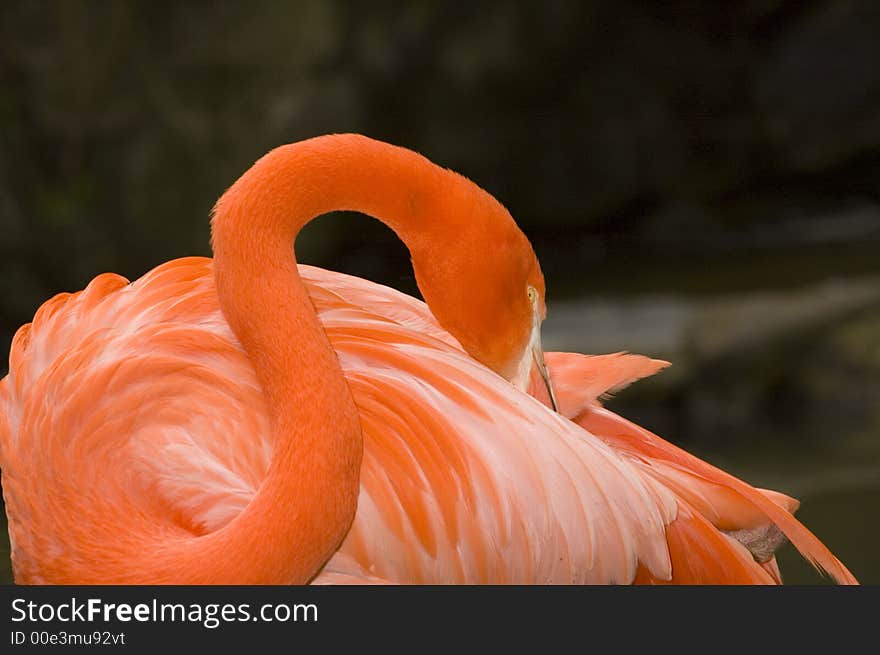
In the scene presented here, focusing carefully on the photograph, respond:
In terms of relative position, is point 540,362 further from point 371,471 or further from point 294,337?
point 294,337

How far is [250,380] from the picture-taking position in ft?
6.42

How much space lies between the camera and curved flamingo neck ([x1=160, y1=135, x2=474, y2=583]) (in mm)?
1670

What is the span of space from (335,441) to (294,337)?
7.1 inches

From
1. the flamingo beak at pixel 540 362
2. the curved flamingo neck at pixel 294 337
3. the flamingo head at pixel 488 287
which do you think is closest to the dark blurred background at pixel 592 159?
the flamingo beak at pixel 540 362

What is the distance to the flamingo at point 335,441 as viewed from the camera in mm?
1756

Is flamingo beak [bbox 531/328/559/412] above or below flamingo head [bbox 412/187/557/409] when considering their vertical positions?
below

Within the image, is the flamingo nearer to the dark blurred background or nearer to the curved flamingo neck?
the curved flamingo neck

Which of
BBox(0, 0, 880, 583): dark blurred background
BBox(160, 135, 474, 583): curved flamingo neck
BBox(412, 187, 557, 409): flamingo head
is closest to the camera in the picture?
BBox(160, 135, 474, 583): curved flamingo neck

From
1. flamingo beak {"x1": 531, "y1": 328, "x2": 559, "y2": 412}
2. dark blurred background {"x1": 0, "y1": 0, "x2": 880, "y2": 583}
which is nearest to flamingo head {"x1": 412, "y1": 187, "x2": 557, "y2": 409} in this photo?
flamingo beak {"x1": 531, "y1": 328, "x2": 559, "y2": 412}

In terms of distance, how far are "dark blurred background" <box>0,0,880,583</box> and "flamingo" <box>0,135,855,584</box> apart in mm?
1410

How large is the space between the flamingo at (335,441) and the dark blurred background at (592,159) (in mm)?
1410

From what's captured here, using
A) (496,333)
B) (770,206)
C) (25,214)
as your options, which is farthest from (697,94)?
(496,333)

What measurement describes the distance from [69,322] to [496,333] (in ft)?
2.52

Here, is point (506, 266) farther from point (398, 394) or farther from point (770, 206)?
point (770, 206)
